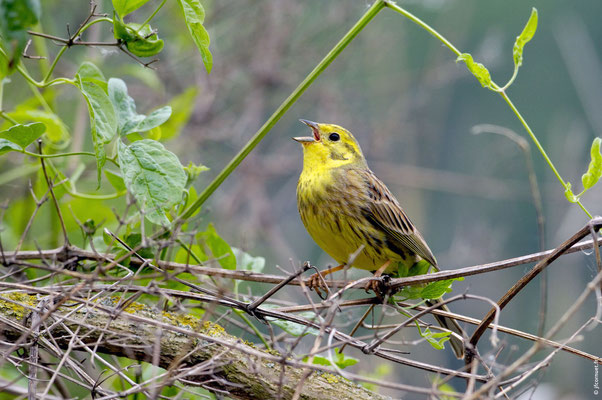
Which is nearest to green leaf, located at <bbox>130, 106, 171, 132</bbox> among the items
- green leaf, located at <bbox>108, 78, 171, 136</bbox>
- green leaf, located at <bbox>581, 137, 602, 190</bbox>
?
green leaf, located at <bbox>108, 78, 171, 136</bbox>

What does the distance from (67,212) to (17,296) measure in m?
0.65

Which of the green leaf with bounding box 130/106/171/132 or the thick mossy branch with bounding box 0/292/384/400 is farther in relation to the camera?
the green leaf with bounding box 130/106/171/132

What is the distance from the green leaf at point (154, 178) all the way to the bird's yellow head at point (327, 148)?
1357mm

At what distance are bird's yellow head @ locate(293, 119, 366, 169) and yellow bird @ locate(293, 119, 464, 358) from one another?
0.02 m

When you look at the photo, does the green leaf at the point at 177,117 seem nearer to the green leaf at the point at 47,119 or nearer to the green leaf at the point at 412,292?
the green leaf at the point at 47,119

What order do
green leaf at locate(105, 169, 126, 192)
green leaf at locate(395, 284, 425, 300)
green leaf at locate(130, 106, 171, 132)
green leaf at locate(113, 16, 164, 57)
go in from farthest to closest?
1. green leaf at locate(105, 169, 126, 192)
2. green leaf at locate(395, 284, 425, 300)
3. green leaf at locate(130, 106, 171, 132)
4. green leaf at locate(113, 16, 164, 57)

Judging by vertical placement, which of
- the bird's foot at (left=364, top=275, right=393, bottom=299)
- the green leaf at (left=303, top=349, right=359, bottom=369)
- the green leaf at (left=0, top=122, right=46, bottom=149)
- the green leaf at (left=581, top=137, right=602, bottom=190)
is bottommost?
the green leaf at (left=303, top=349, right=359, bottom=369)

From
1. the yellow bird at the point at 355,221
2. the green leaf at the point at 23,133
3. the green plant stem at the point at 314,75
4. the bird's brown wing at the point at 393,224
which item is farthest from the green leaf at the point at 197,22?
the bird's brown wing at the point at 393,224

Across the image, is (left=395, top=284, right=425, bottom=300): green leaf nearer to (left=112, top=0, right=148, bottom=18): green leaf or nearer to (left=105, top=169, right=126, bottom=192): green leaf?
(left=105, top=169, right=126, bottom=192): green leaf

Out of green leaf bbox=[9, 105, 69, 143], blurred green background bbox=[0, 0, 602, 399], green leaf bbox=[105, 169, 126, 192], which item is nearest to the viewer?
green leaf bbox=[105, 169, 126, 192]

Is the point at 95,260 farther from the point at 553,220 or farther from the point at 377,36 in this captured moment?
the point at 553,220

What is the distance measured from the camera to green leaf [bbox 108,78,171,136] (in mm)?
1918

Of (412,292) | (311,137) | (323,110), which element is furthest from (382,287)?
(323,110)

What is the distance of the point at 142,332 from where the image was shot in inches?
70.9
